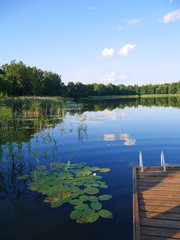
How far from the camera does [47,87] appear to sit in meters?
86.2

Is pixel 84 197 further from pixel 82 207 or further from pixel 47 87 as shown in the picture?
pixel 47 87

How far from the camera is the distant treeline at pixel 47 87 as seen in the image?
56.2 m

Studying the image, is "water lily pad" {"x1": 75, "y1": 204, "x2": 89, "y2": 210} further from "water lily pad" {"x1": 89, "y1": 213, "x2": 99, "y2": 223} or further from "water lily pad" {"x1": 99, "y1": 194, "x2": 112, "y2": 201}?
"water lily pad" {"x1": 99, "y1": 194, "x2": 112, "y2": 201}

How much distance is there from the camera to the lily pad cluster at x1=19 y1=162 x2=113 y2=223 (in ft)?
14.5

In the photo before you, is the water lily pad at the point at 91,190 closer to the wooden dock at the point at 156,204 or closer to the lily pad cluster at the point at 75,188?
the lily pad cluster at the point at 75,188

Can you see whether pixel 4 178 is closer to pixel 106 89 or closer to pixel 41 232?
pixel 41 232

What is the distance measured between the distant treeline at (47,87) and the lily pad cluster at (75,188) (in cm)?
1640

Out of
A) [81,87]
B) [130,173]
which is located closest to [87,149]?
[130,173]

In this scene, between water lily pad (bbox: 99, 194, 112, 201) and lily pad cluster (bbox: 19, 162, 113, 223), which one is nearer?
lily pad cluster (bbox: 19, 162, 113, 223)

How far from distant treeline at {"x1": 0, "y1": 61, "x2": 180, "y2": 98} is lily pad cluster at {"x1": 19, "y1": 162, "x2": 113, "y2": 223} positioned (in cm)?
1640

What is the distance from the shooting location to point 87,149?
1016 cm

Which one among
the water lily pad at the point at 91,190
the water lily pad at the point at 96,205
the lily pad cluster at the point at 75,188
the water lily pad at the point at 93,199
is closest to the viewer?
the lily pad cluster at the point at 75,188

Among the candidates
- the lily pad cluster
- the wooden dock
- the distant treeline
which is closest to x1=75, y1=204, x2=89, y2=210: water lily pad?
the lily pad cluster

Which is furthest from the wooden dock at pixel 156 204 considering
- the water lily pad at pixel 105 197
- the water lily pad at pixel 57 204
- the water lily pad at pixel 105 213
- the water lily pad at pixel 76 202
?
the water lily pad at pixel 57 204
